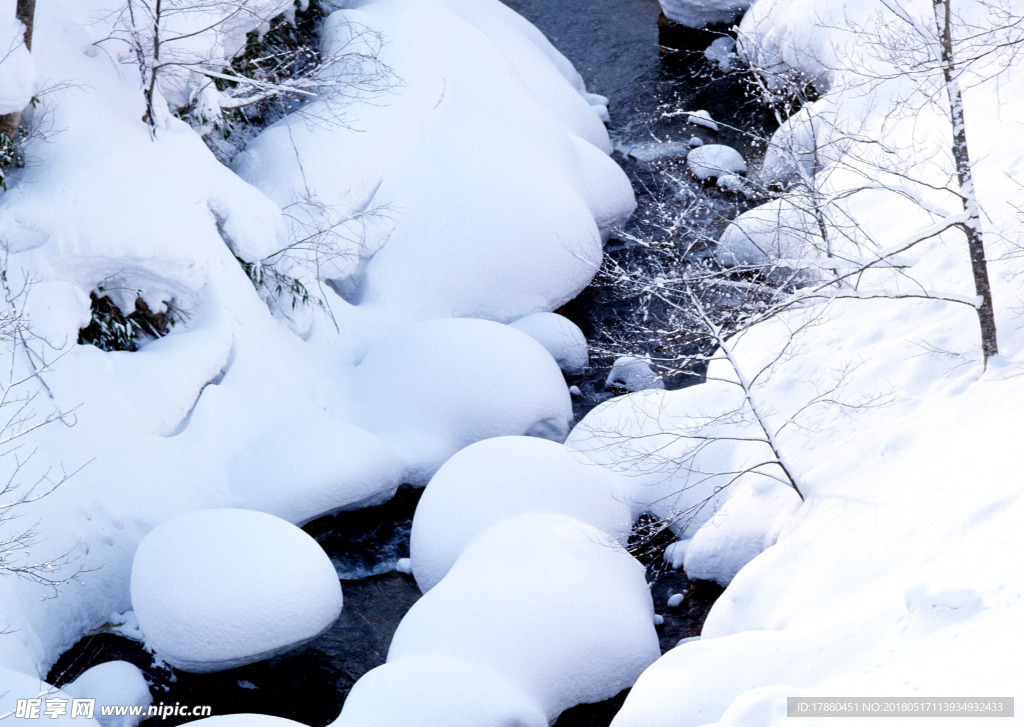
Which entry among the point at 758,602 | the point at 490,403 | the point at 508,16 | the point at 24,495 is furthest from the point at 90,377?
the point at 508,16

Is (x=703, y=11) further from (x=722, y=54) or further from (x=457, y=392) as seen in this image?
(x=457, y=392)

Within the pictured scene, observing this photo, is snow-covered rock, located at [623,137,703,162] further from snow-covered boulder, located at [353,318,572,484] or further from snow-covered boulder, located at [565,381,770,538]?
snow-covered boulder, located at [565,381,770,538]

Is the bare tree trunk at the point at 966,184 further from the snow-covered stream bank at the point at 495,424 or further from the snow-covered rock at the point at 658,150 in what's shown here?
the snow-covered rock at the point at 658,150

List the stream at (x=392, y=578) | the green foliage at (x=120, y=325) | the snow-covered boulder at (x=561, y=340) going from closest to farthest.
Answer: the stream at (x=392, y=578) < the green foliage at (x=120, y=325) < the snow-covered boulder at (x=561, y=340)

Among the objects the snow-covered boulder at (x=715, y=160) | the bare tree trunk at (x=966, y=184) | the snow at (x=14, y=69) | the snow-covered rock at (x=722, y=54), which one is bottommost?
the snow-covered boulder at (x=715, y=160)

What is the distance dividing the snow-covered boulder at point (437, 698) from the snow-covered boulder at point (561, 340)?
221 inches

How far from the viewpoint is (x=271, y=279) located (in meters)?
12.3

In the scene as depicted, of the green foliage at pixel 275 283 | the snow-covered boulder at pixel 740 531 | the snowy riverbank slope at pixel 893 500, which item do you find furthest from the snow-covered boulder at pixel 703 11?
the snow-covered boulder at pixel 740 531

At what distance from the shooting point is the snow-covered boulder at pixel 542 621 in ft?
26.3

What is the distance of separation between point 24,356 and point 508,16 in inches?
466

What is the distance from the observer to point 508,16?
18.3 metres

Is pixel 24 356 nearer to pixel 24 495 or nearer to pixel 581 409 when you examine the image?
pixel 24 495

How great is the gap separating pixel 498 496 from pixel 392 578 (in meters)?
1.52

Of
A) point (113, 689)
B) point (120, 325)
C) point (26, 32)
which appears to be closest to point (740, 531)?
point (113, 689)
